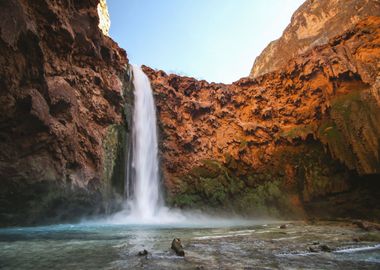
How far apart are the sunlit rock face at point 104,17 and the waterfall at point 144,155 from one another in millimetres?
21687

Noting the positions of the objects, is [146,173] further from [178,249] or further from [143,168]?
[178,249]

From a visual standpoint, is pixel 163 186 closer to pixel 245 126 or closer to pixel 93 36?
pixel 245 126

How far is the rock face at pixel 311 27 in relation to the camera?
30812 millimetres

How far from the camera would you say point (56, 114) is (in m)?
12.8

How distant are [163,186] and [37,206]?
29.9 feet

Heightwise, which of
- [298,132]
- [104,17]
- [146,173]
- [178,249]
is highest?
[104,17]

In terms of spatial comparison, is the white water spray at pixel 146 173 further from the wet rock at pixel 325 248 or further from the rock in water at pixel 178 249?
the wet rock at pixel 325 248

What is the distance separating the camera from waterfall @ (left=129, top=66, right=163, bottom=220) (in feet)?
59.4

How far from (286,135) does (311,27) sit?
76.1 ft

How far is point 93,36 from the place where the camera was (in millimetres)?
15391

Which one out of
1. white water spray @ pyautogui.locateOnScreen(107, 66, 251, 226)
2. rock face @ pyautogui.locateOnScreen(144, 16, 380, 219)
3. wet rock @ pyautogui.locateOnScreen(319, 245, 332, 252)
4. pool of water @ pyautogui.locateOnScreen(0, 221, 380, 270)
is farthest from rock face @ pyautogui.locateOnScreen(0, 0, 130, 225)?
wet rock @ pyautogui.locateOnScreen(319, 245, 332, 252)

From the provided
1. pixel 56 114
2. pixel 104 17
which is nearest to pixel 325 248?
pixel 56 114

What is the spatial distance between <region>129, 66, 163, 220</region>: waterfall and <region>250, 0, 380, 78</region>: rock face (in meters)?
17.6

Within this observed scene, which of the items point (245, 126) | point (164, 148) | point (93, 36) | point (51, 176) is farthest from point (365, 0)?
point (51, 176)
